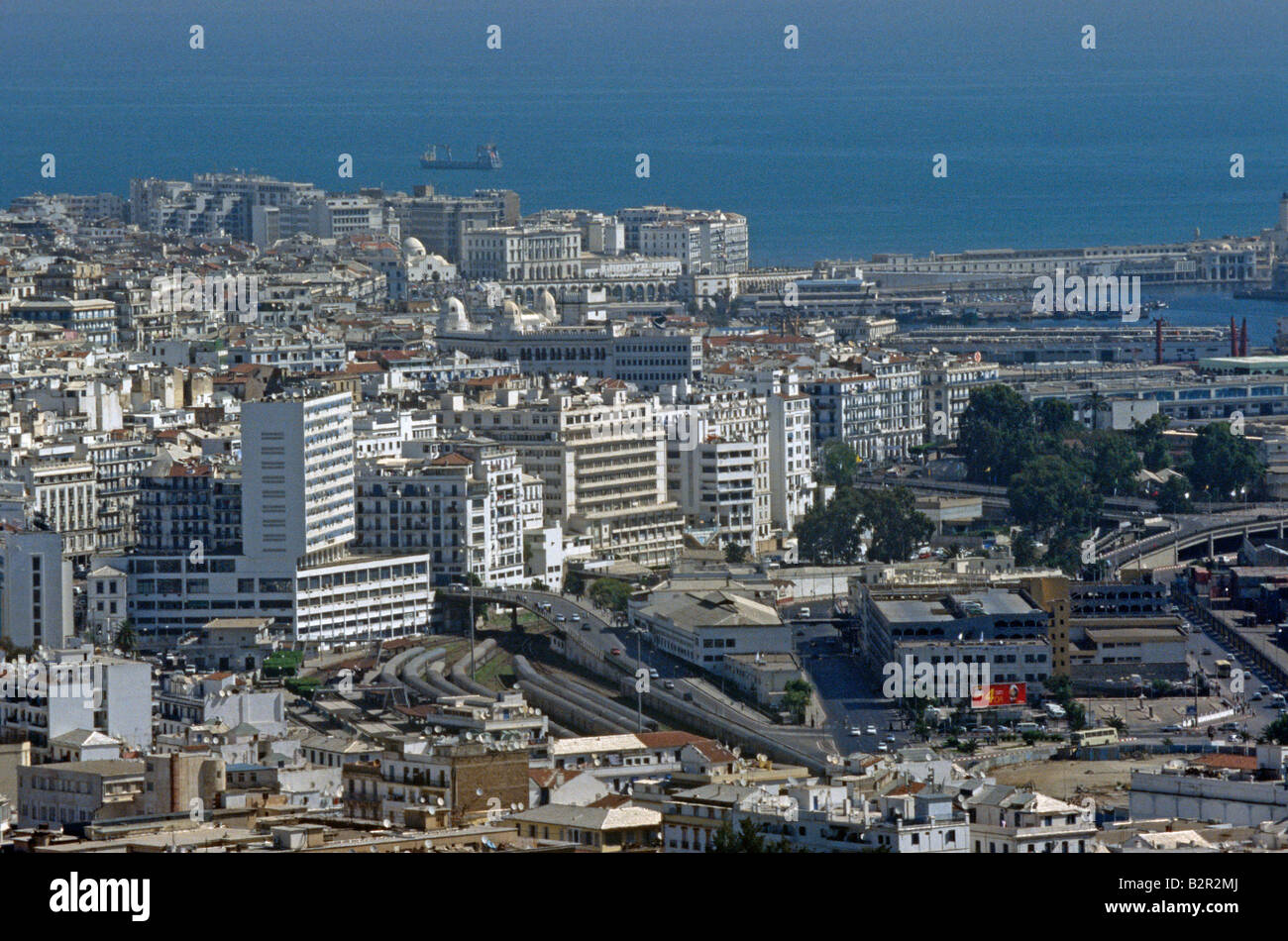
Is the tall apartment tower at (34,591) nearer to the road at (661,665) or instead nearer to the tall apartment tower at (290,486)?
the tall apartment tower at (290,486)

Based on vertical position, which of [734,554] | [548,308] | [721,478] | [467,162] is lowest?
[734,554]

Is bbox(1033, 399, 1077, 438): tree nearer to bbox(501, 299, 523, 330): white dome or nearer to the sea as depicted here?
bbox(501, 299, 523, 330): white dome

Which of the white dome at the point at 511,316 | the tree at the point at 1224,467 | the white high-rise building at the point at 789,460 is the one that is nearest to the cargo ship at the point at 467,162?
the white dome at the point at 511,316

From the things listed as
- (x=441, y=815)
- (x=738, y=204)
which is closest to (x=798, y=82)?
(x=738, y=204)

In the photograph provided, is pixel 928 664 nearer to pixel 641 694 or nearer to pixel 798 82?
pixel 641 694

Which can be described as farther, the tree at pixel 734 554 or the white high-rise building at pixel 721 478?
the white high-rise building at pixel 721 478

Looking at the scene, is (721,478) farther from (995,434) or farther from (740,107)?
(740,107)

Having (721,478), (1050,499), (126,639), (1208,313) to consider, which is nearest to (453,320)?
(1050,499)
